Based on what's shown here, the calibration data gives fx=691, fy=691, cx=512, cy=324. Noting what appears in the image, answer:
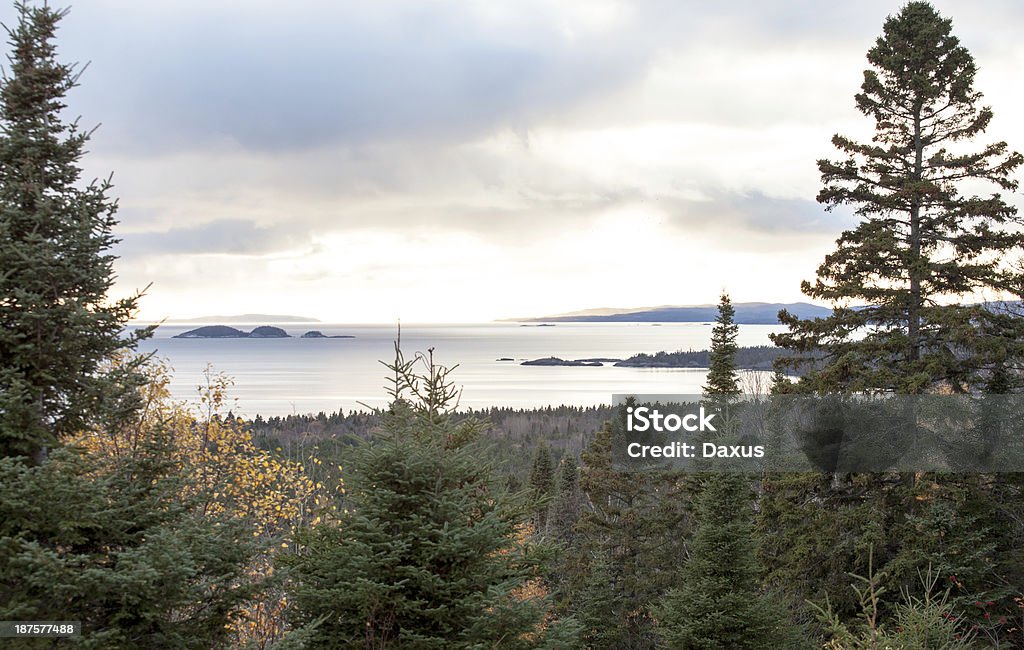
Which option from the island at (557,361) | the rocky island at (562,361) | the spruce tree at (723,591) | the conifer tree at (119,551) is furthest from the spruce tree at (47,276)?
the island at (557,361)

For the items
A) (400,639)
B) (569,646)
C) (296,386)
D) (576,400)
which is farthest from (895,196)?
(576,400)

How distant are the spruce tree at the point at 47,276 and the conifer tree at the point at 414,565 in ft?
8.27

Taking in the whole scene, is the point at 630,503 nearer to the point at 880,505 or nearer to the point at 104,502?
the point at 880,505

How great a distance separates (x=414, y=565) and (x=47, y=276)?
167 inches

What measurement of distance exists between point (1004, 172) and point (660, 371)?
98.5m

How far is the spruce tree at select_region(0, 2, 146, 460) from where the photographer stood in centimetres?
607

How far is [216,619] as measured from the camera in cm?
601

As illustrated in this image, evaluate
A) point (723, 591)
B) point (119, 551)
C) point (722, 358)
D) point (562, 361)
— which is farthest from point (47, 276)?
point (562, 361)

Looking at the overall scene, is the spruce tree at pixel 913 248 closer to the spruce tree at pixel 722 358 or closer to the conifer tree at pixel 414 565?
the spruce tree at pixel 722 358

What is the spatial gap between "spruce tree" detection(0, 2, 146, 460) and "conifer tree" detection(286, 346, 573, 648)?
8.27 ft

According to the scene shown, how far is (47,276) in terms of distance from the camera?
6.22 metres

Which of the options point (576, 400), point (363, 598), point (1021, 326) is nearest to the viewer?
point (363, 598)

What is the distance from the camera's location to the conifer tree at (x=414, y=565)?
6191 millimetres

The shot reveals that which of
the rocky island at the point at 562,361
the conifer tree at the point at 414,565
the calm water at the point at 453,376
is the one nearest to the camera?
the conifer tree at the point at 414,565
